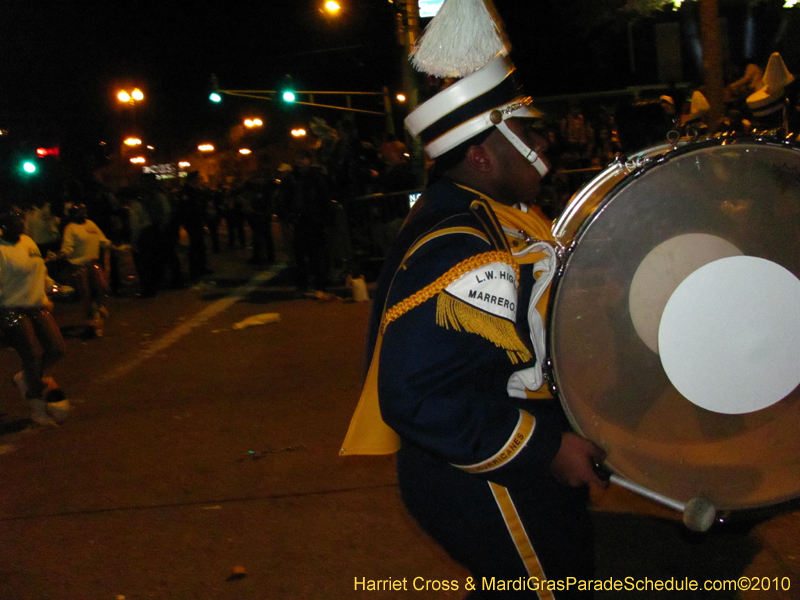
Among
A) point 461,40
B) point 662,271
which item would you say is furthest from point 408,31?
point 662,271

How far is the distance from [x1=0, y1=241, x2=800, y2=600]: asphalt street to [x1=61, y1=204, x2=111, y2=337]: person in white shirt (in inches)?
75.3

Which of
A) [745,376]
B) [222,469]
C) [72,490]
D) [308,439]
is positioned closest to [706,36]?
[308,439]

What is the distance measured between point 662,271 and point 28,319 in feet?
19.6

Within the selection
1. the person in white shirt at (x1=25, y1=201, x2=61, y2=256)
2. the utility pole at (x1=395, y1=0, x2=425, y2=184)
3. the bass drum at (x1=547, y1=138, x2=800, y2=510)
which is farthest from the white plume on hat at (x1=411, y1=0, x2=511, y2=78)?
the person in white shirt at (x1=25, y1=201, x2=61, y2=256)

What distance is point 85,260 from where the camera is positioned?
10.0 metres

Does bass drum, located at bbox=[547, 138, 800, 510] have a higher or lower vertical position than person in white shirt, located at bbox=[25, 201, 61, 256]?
lower

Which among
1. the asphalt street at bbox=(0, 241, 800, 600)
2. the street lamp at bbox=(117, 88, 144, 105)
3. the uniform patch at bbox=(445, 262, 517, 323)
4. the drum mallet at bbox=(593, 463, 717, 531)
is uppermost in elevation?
the street lamp at bbox=(117, 88, 144, 105)

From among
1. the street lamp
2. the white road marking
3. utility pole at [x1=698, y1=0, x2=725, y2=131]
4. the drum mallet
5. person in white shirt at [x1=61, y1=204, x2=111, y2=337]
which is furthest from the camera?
the street lamp

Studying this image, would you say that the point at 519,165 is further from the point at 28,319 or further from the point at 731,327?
the point at 28,319

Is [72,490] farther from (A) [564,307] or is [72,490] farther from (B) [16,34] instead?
(B) [16,34]

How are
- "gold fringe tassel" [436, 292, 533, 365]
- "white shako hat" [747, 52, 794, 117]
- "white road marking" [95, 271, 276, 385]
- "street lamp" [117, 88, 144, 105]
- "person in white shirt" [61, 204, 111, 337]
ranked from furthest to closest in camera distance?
"street lamp" [117, 88, 144, 105] → "person in white shirt" [61, 204, 111, 337] → "white road marking" [95, 271, 276, 385] → "white shako hat" [747, 52, 794, 117] → "gold fringe tassel" [436, 292, 533, 365]

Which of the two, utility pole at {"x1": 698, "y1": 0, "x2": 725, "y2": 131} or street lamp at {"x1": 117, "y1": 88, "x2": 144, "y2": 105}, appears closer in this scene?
utility pole at {"x1": 698, "y1": 0, "x2": 725, "y2": 131}

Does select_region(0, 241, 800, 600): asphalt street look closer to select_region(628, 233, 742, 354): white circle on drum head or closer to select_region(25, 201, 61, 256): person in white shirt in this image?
select_region(628, 233, 742, 354): white circle on drum head

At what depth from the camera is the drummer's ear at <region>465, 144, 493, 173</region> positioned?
72.2 inches
